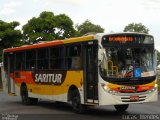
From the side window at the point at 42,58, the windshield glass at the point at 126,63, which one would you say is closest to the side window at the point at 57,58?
the side window at the point at 42,58

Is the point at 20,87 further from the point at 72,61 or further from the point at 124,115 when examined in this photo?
the point at 124,115

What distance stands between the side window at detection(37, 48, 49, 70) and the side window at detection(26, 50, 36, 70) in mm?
531

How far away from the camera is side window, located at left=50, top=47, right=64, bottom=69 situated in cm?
2043

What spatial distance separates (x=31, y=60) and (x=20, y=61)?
163 cm

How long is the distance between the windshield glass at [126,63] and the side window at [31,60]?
650cm

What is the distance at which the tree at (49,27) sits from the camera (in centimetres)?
5722

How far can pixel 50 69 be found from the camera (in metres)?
21.5

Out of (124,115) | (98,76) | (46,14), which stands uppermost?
(46,14)

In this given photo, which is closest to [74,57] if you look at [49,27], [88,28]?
[49,27]

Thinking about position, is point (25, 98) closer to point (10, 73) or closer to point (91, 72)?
point (10, 73)

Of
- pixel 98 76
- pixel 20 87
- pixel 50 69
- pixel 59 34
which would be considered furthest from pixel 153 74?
pixel 59 34

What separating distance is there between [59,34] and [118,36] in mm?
40227

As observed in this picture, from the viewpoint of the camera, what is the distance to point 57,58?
2081 centimetres

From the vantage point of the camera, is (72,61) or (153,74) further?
(72,61)
